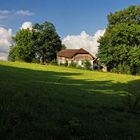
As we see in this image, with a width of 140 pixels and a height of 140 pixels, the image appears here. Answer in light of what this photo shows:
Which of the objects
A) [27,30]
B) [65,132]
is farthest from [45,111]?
[27,30]

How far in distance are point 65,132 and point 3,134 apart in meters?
1.99

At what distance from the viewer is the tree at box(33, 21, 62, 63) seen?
12794cm

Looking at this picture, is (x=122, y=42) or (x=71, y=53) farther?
(x=71, y=53)

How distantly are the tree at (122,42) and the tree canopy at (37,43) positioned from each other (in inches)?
1241

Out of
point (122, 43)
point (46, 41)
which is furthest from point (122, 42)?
point (46, 41)

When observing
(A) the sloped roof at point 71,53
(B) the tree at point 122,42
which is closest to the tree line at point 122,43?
(B) the tree at point 122,42

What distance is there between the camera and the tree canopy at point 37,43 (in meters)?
126

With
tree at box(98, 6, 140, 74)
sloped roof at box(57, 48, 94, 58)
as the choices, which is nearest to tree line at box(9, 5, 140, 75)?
tree at box(98, 6, 140, 74)

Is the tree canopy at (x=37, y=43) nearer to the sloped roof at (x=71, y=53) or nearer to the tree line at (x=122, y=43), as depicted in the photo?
the sloped roof at (x=71, y=53)

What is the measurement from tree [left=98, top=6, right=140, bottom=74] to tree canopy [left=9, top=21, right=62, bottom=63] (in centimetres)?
3151

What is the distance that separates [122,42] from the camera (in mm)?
96250

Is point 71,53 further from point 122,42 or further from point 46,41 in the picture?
point 122,42

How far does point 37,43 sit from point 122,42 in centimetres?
3958

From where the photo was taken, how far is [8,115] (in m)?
11.0
